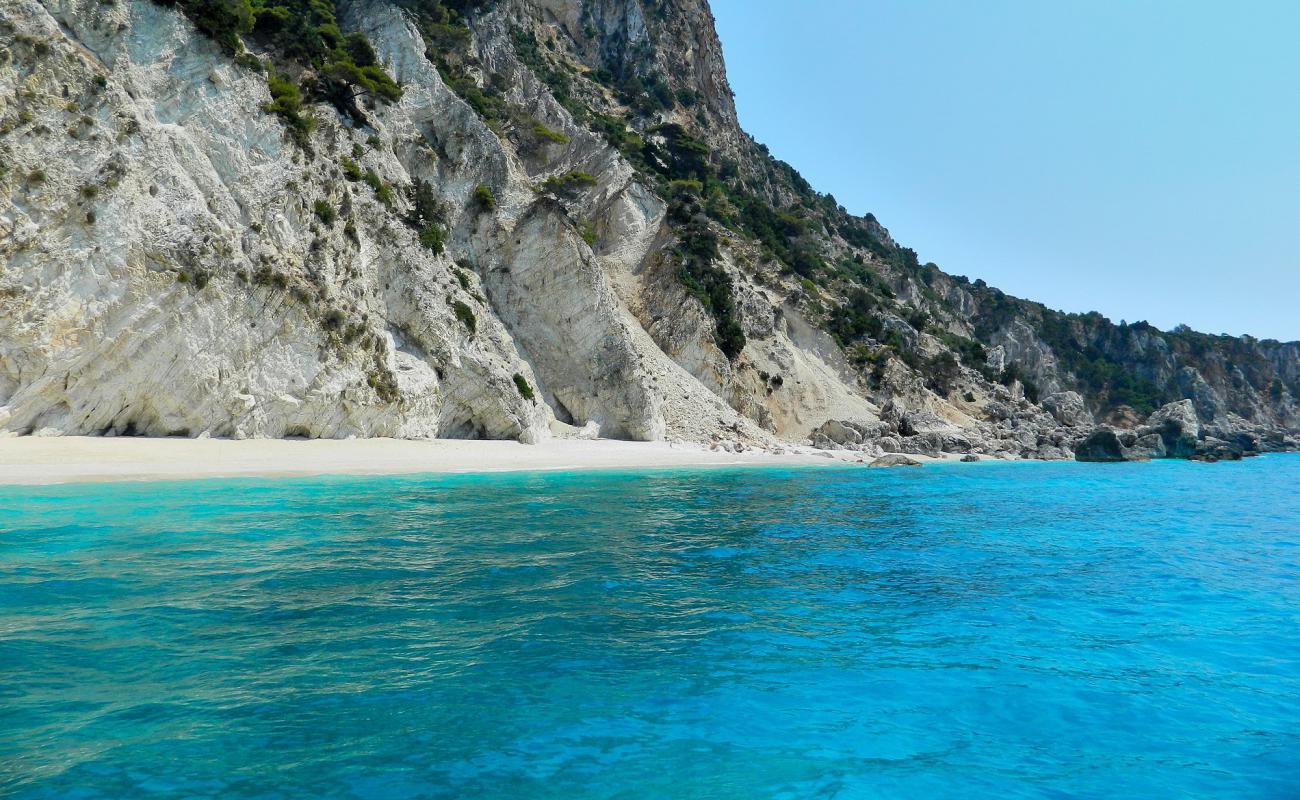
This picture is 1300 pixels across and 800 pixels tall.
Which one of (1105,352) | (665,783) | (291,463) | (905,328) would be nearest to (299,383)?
(291,463)

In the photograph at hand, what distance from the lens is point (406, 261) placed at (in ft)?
97.7

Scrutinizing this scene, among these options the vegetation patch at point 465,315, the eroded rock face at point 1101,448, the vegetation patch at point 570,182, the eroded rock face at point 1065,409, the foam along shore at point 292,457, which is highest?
the vegetation patch at point 570,182

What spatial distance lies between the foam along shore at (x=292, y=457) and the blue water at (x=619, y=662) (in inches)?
178

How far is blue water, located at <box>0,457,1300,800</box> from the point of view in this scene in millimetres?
3996

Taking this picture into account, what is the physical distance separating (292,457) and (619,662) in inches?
734

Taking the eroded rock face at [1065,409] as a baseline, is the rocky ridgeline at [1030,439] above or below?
below

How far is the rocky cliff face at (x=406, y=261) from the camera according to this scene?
65.2 feet

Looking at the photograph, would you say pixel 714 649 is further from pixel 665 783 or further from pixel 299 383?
pixel 299 383

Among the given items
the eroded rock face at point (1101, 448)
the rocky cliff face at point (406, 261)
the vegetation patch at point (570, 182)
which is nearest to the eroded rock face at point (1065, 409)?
the rocky cliff face at point (406, 261)

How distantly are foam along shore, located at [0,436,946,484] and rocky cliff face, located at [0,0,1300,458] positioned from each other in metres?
1.66

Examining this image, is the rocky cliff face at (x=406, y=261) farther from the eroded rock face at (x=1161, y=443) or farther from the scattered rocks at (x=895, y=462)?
the scattered rocks at (x=895, y=462)

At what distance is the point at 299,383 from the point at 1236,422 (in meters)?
107

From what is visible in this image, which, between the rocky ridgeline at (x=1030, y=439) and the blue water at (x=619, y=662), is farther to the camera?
the rocky ridgeline at (x=1030, y=439)

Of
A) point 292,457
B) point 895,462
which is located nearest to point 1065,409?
point 895,462
